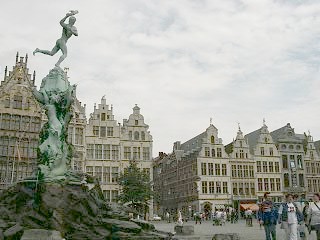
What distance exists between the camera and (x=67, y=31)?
23.5 metres

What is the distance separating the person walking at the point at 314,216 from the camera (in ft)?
36.9

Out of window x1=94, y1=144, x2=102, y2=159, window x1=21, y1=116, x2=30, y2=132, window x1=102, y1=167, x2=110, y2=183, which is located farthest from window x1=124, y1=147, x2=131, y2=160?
window x1=21, y1=116, x2=30, y2=132

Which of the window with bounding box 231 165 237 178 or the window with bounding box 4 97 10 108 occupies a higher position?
the window with bounding box 4 97 10 108

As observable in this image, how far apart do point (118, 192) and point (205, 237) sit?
30.4 metres

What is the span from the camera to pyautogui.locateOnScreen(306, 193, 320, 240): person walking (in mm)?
11242

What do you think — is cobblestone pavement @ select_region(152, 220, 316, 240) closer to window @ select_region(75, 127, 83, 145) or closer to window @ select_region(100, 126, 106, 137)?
window @ select_region(75, 127, 83, 145)

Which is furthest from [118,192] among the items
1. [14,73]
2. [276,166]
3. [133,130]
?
[276,166]

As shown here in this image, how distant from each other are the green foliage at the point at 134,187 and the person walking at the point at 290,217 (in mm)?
30688

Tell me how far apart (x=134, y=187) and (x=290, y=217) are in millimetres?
31048

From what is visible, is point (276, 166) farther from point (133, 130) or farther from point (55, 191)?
point (55, 191)

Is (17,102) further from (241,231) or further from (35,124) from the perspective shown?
(241,231)

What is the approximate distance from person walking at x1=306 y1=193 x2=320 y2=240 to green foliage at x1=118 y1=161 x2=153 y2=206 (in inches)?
1252

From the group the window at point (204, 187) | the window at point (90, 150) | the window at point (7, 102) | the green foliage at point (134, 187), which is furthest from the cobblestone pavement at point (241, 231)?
the window at point (7, 102)

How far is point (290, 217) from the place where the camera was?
1217cm
